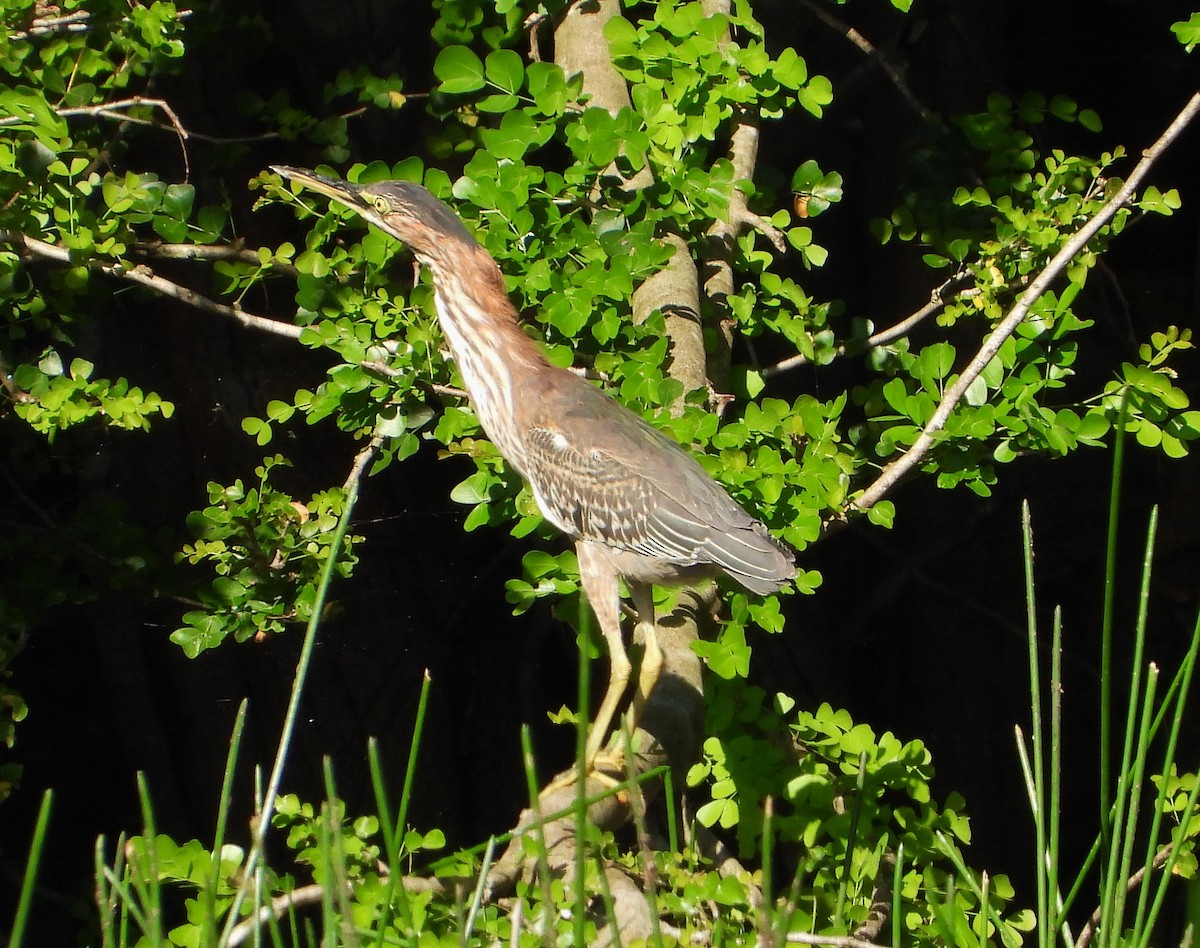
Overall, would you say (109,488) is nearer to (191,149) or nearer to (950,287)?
(191,149)

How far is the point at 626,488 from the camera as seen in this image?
2465mm

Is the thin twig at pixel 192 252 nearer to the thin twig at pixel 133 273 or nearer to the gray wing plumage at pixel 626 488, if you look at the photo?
the thin twig at pixel 133 273

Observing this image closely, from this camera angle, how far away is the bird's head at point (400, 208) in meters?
2.43

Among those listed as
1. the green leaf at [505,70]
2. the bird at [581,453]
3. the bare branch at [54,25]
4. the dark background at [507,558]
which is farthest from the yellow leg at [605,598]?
the bare branch at [54,25]

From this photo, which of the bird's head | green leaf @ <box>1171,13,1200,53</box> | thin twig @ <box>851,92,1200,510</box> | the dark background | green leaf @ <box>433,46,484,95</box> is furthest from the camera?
the dark background

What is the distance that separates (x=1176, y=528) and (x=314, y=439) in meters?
2.49

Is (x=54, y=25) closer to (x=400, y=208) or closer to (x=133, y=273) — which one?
(x=133, y=273)

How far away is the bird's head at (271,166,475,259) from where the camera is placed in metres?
2.43

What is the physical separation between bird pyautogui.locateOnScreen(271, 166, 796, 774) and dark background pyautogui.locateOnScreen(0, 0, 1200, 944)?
3.02 feet

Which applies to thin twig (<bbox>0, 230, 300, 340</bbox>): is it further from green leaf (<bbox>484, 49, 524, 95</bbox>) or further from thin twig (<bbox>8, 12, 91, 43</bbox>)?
green leaf (<bbox>484, 49, 524, 95</bbox>)

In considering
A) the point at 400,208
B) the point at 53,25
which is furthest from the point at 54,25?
the point at 400,208

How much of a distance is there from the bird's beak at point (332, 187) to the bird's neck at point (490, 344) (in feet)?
0.68

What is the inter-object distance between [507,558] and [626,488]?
1.53 meters

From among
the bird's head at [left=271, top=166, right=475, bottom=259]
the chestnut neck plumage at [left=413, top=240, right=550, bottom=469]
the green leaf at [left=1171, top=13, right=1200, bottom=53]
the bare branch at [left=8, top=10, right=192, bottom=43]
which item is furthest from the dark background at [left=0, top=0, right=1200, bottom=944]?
the green leaf at [left=1171, top=13, right=1200, bottom=53]
